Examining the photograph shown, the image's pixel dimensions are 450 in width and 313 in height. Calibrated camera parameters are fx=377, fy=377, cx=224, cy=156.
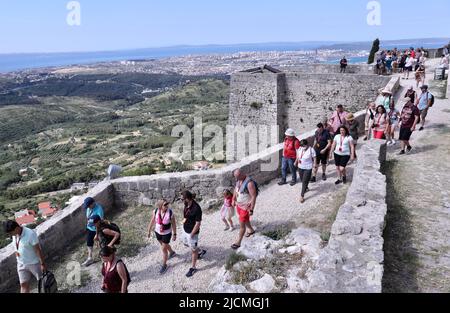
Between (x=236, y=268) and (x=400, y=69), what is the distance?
17595 millimetres

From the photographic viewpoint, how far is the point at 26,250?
4.96 metres

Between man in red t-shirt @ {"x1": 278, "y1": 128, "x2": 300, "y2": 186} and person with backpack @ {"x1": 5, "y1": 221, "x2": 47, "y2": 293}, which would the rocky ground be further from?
person with backpack @ {"x1": 5, "y1": 221, "x2": 47, "y2": 293}

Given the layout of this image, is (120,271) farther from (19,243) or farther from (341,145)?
(341,145)

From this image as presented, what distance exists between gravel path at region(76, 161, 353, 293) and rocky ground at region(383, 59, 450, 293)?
40.2 inches

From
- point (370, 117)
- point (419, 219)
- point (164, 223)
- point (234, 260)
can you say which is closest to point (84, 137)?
point (370, 117)

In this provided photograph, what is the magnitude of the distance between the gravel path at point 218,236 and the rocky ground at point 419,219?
3.35ft

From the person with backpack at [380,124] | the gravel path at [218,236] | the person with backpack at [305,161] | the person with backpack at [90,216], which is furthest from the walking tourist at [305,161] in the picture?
the person with backpack at [90,216]

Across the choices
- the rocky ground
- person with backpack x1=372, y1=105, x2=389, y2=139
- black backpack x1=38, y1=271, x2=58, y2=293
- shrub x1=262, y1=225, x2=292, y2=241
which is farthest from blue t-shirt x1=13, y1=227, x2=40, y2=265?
person with backpack x1=372, y1=105, x2=389, y2=139

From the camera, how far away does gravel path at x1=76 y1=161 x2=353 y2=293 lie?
5547 millimetres

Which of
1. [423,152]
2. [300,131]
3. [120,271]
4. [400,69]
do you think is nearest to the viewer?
[120,271]

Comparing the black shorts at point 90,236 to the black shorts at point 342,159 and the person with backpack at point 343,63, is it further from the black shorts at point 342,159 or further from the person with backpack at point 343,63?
the person with backpack at point 343,63

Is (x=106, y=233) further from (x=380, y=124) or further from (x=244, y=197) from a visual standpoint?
(x=380, y=124)
